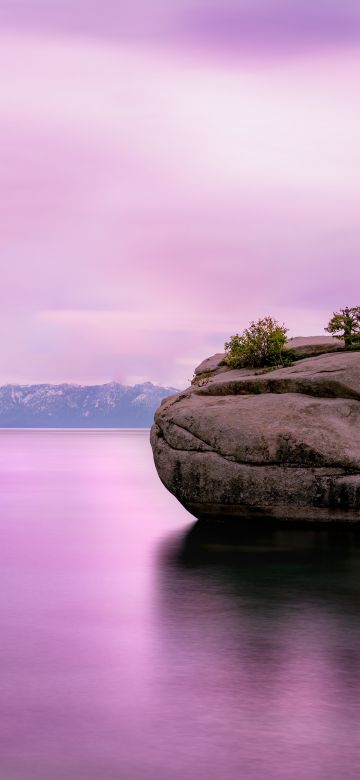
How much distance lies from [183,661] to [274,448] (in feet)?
46.7

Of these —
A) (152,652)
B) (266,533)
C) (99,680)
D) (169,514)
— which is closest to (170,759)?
(99,680)

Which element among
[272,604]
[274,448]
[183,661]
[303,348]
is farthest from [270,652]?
[303,348]

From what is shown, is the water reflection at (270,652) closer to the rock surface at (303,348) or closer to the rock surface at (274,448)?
the rock surface at (274,448)

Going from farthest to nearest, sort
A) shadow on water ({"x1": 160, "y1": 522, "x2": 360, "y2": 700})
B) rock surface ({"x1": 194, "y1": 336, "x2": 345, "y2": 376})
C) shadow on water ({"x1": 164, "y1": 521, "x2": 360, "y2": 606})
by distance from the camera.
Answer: rock surface ({"x1": 194, "y1": 336, "x2": 345, "y2": 376}) → shadow on water ({"x1": 164, "y1": 521, "x2": 360, "y2": 606}) → shadow on water ({"x1": 160, "y1": 522, "x2": 360, "y2": 700})

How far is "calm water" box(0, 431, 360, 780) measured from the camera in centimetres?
796

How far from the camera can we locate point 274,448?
82.4 feet

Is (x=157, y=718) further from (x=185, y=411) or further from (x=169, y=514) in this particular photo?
(x=169, y=514)

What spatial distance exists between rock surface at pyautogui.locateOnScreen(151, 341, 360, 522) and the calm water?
58.4 inches

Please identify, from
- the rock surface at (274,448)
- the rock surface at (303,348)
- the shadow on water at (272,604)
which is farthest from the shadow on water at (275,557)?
the rock surface at (303,348)

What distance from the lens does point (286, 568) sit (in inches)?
756

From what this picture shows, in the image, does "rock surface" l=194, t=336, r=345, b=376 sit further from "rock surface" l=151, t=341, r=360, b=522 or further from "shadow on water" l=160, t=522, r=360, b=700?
"shadow on water" l=160, t=522, r=360, b=700

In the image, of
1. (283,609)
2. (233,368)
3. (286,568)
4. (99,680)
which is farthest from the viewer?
(233,368)

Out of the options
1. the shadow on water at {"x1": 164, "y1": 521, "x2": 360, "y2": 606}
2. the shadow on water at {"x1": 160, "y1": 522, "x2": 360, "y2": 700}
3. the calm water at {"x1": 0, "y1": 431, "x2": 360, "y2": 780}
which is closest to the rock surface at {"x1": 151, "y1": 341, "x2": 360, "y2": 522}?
the shadow on water at {"x1": 164, "y1": 521, "x2": 360, "y2": 606}

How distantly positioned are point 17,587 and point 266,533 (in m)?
9.25
